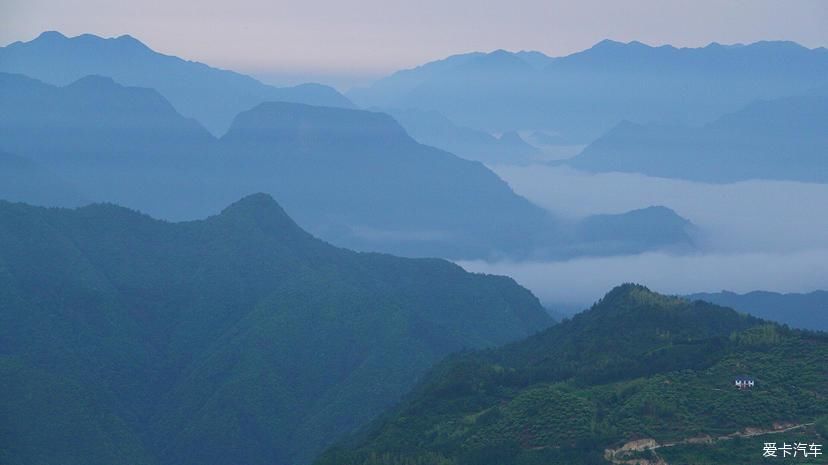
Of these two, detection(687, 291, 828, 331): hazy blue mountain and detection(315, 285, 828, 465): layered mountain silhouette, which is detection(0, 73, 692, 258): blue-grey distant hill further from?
detection(315, 285, 828, 465): layered mountain silhouette

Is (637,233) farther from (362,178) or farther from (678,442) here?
(678,442)

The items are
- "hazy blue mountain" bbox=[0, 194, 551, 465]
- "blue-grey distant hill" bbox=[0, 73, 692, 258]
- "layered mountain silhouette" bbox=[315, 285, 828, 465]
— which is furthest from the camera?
"blue-grey distant hill" bbox=[0, 73, 692, 258]

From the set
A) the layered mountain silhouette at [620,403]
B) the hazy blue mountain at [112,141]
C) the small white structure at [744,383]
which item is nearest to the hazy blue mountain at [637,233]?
the hazy blue mountain at [112,141]

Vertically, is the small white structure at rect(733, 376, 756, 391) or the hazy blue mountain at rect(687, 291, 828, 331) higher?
the hazy blue mountain at rect(687, 291, 828, 331)

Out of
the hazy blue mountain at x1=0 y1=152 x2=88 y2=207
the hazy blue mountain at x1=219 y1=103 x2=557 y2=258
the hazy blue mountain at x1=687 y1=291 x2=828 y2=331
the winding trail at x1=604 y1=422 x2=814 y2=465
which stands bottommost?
the winding trail at x1=604 y1=422 x2=814 y2=465

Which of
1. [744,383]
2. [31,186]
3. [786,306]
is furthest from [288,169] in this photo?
[744,383]

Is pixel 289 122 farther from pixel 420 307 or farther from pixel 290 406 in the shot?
pixel 290 406

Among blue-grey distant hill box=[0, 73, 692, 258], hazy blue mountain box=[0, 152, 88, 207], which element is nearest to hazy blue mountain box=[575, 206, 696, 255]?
blue-grey distant hill box=[0, 73, 692, 258]

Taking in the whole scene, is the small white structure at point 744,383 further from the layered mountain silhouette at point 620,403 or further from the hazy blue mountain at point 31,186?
the hazy blue mountain at point 31,186
